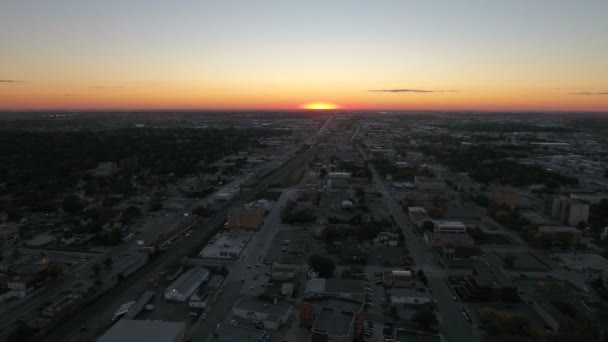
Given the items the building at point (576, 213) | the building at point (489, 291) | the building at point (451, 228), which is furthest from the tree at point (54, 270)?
the building at point (576, 213)

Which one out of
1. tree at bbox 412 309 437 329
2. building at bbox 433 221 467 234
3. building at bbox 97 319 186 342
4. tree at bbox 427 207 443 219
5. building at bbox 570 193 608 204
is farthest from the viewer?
building at bbox 570 193 608 204

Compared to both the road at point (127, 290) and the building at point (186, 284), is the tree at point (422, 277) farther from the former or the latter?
the building at point (186, 284)

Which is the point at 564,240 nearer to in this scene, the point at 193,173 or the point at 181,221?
the point at 181,221

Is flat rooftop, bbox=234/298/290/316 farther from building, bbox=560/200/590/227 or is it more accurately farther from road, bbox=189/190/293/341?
building, bbox=560/200/590/227

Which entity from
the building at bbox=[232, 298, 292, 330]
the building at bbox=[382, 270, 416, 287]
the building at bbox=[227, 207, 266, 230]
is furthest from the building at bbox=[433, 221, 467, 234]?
the building at bbox=[232, 298, 292, 330]

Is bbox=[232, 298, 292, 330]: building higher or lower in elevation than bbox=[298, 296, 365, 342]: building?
lower

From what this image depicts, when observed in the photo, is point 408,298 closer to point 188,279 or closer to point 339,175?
point 188,279

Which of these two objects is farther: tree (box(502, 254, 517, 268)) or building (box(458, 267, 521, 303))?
tree (box(502, 254, 517, 268))
